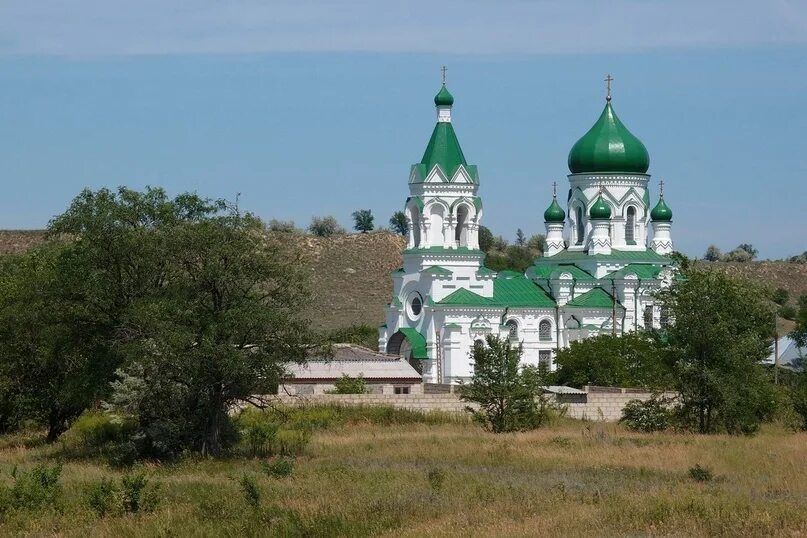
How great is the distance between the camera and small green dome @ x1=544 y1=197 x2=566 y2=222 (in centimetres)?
6094

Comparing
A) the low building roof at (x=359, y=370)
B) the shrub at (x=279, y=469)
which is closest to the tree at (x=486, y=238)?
the low building roof at (x=359, y=370)

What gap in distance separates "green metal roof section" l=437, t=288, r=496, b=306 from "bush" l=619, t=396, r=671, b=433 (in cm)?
1857

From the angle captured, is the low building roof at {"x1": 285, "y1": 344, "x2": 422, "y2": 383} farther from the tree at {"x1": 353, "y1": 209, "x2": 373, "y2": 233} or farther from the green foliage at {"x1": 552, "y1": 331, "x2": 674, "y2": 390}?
the tree at {"x1": 353, "y1": 209, "x2": 373, "y2": 233}

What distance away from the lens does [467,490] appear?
2102 cm

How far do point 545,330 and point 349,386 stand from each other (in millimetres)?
17282

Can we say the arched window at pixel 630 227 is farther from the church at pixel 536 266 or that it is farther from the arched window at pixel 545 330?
the arched window at pixel 545 330

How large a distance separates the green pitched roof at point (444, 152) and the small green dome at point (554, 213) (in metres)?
7.82

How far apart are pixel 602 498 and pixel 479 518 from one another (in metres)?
2.19

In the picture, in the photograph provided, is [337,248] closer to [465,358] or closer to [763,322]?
[465,358]

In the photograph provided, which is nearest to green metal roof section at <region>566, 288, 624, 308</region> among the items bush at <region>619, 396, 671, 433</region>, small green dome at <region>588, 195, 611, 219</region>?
small green dome at <region>588, 195, 611, 219</region>

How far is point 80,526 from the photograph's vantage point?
19328mm

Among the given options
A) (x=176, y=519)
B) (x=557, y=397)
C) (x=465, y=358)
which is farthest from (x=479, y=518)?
(x=465, y=358)

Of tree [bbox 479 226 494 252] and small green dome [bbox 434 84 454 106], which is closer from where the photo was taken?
small green dome [bbox 434 84 454 106]

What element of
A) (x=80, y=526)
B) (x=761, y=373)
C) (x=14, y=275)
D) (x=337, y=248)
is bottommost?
(x=80, y=526)
